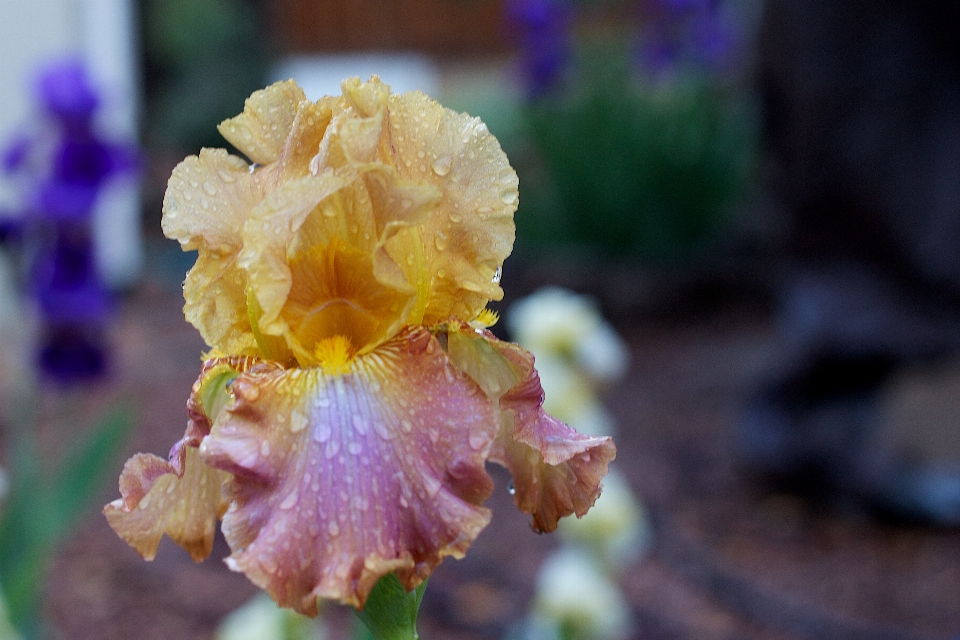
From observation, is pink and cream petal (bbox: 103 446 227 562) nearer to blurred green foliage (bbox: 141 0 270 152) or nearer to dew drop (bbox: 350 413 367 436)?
dew drop (bbox: 350 413 367 436)

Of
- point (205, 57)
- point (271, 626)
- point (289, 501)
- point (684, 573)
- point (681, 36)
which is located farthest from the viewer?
point (205, 57)

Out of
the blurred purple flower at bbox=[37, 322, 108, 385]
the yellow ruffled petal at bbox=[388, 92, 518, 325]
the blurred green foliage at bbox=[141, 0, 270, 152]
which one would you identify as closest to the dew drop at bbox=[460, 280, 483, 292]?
the yellow ruffled petal at bbox=[388, 92, 518, 325]

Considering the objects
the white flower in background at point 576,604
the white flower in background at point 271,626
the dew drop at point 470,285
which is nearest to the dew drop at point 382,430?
the dew drop at point 470,285

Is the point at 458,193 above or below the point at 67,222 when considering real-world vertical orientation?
above

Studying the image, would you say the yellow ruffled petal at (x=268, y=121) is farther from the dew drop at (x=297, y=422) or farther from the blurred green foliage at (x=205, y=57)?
the blurred green foliage at (x=205, y=57)

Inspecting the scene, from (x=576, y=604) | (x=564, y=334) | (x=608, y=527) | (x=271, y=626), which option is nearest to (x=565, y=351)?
(x=564, y=334)

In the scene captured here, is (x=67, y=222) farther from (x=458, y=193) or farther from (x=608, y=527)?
(x=458, y=193)

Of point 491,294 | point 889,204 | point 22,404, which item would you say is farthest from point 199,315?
point 889,204
